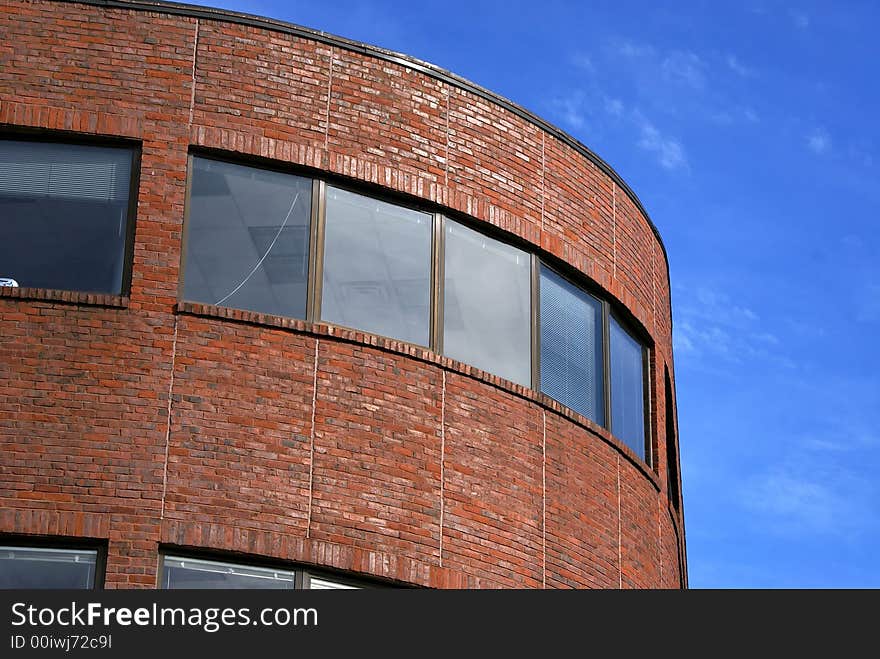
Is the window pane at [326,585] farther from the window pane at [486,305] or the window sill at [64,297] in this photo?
the window sill at [64,297]

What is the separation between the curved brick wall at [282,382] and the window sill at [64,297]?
0.07ft

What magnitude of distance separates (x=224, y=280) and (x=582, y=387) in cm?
495

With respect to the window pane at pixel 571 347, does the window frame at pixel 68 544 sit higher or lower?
lower

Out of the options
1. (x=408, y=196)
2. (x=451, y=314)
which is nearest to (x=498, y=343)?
(x=451, y=314)

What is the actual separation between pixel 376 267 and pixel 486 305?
5.01ft

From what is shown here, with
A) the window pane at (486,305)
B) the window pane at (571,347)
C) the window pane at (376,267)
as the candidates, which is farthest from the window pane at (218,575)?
the window pane at (571,347)

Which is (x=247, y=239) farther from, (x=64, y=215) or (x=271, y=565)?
(x=271, y=565)

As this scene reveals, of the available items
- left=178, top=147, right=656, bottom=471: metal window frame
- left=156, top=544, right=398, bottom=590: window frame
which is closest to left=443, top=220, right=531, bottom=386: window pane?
left=178, top=147, right=656, bottom=471: metal window frame

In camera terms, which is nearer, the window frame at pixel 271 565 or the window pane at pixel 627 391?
the window frame at pixel 271 565

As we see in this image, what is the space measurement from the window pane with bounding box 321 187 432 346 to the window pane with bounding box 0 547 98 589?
12.6 ft

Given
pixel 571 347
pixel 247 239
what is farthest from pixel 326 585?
pixel 571 347

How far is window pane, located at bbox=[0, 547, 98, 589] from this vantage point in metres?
17.4

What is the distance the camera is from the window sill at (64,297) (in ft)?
60.2

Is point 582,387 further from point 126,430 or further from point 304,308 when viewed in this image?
point 126,430
